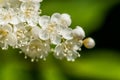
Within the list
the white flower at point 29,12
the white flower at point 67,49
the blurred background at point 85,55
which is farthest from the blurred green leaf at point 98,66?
the white flower at point 29,12

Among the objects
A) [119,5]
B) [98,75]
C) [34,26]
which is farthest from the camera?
[119,5]

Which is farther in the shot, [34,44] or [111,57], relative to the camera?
[111,57]

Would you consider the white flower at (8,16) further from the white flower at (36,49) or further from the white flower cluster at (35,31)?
the white flower at (36,49)

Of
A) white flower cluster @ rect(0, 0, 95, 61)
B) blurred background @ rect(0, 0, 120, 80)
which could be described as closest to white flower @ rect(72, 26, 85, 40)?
white flower cluster @ rect(0, 0, 95, 61)

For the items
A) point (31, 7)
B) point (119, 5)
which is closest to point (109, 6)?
point (119, 5)

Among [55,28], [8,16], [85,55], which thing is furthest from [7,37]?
[85,55]

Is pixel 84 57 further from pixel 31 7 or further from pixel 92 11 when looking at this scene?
pixel 31 7

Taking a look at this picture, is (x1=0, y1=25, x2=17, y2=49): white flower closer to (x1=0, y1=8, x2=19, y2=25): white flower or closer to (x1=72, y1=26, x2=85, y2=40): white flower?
(x1=0, y1=8, x2=19, y2=25): white flower

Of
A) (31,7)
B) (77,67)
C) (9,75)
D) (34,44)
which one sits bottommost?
(34,44)

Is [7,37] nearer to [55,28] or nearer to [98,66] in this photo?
[55,28]
